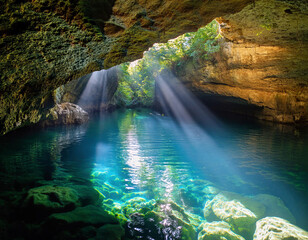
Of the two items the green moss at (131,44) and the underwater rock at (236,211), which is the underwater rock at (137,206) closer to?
the underwater rock at (236,211)

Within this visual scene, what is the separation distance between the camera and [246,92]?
43.6 ft

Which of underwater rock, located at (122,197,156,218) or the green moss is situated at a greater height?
the green moss

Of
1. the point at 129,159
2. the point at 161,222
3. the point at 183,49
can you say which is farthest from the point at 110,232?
the point at 183,49

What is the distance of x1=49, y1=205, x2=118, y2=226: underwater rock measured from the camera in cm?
265

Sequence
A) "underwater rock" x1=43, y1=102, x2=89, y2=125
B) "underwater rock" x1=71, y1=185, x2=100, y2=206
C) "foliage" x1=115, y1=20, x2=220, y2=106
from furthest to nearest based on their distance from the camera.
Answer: "foliage" x1=115, y1=20, x2=220, y2=106 → "underwater rock" x1=43, y1=102, x2=89, y2=125 → "underwater rock" x1=71, y1=185, x2=100, y2=206

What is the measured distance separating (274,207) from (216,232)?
154cm

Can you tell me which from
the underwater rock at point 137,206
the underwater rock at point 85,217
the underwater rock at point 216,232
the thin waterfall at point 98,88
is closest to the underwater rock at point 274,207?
the underwater rock at point 216,232

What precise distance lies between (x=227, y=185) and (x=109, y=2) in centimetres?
475

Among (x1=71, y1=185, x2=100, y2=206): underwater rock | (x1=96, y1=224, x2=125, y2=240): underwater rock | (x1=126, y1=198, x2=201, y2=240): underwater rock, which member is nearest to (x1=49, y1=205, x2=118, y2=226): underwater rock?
(x1=96, y1=224, x2=125, y2=240): underwater rock

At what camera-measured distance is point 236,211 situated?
3.31 meters

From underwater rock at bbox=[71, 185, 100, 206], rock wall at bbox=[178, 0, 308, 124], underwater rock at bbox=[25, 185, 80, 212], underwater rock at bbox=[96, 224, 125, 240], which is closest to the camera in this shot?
underwater rock at bbox=[96, 224, 125, 240]

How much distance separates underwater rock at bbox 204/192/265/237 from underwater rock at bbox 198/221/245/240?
0.64 feet

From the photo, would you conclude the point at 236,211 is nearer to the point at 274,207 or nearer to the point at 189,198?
the point at 274,207

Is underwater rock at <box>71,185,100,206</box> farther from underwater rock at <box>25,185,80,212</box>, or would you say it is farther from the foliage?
the foliage
